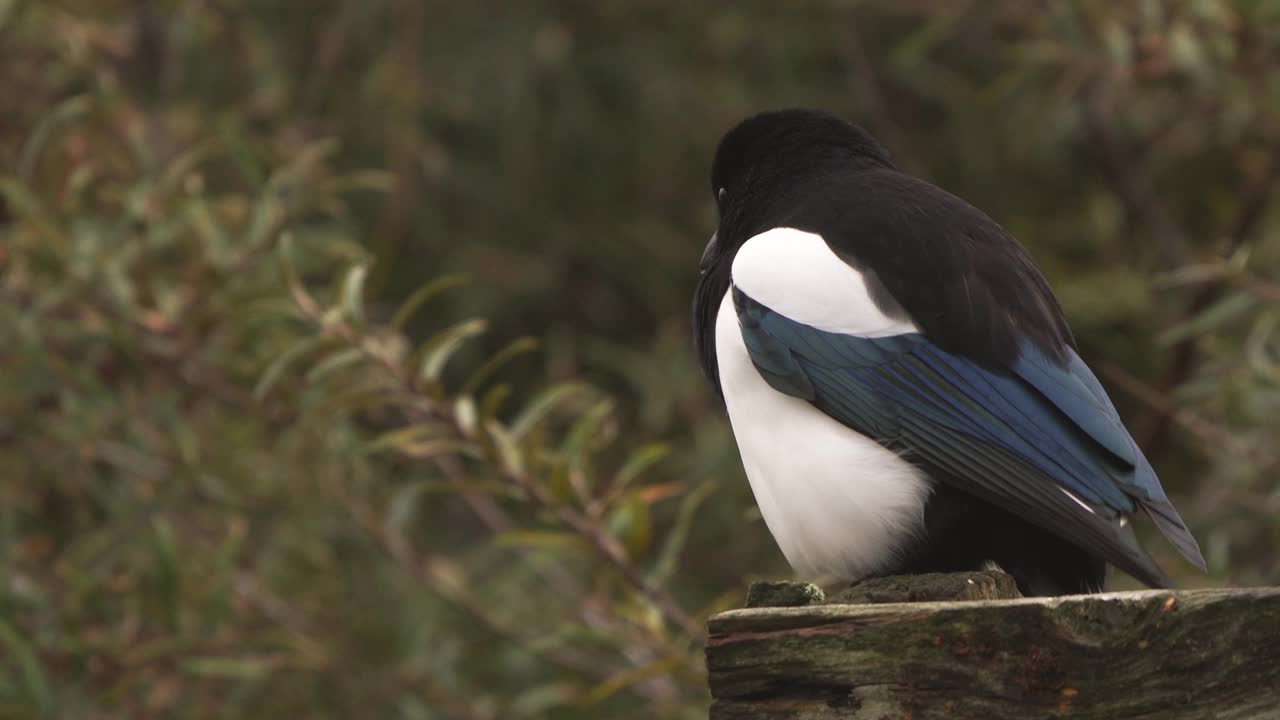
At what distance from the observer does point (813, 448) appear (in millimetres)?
1917

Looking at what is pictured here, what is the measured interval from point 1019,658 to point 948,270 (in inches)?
30.7

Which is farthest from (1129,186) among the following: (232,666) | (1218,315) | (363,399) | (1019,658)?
(1019,658)

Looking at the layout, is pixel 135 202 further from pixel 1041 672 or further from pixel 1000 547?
pixel 1041 672

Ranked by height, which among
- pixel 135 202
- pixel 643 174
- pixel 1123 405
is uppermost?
pixel 135 202

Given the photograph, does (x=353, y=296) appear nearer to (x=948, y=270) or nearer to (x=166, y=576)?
(x=166, y=576)

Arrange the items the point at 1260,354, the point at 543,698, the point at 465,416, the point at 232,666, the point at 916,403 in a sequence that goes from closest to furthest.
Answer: the point at 916,403
the point at 465,416
the point at 1260,354
the point at 232,666
the point at 543,698

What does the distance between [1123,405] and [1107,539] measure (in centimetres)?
267

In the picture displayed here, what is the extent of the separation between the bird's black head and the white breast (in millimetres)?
94

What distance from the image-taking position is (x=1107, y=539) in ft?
5.34

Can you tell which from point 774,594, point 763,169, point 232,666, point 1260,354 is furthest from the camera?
point 232,666

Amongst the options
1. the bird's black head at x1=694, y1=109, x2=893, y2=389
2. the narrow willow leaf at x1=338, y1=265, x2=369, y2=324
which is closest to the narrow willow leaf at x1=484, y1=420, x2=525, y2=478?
the narrow willow leaf at x1=338, y1=265, x2=369, y2=324

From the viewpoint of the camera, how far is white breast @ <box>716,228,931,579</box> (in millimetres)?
1860

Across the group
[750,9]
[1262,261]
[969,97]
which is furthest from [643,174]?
[1262,261]

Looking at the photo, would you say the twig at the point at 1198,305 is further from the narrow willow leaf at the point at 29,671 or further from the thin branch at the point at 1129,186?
the narrow willow leaf at the point at 29,671
